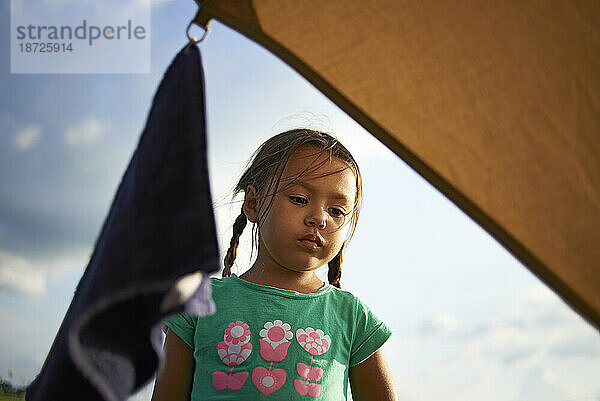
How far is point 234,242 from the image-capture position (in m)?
1.68

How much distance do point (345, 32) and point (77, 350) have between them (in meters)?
0.67

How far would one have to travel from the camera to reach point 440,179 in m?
1.04

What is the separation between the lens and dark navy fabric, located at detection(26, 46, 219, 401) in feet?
2.60

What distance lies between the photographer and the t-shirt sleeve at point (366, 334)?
1411 mm

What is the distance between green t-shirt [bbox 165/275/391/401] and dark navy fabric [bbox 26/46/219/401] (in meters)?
0.47

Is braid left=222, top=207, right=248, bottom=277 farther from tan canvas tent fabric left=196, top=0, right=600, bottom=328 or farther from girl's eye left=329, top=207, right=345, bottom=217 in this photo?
tan canvas tent fabric left=196, top=0, right=600, bottom=328

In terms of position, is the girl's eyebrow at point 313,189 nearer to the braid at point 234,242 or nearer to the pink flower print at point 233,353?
the braid at point 234,242

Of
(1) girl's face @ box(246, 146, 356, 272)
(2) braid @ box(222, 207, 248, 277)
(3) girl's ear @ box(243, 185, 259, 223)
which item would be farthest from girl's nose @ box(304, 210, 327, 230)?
(2) braid @ box(222, 207, 248, 277)

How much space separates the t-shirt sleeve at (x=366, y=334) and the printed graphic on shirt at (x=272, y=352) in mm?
187

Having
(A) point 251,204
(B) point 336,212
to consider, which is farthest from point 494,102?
(A) point 251,204

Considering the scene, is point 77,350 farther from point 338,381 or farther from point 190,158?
point 338,381

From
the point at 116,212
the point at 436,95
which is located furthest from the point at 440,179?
the point at 116,212

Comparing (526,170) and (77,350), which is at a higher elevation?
(526,170)

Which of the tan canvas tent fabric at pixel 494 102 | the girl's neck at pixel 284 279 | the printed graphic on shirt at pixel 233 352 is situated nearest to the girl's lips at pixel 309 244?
the girl's neck at pixel 284 279
